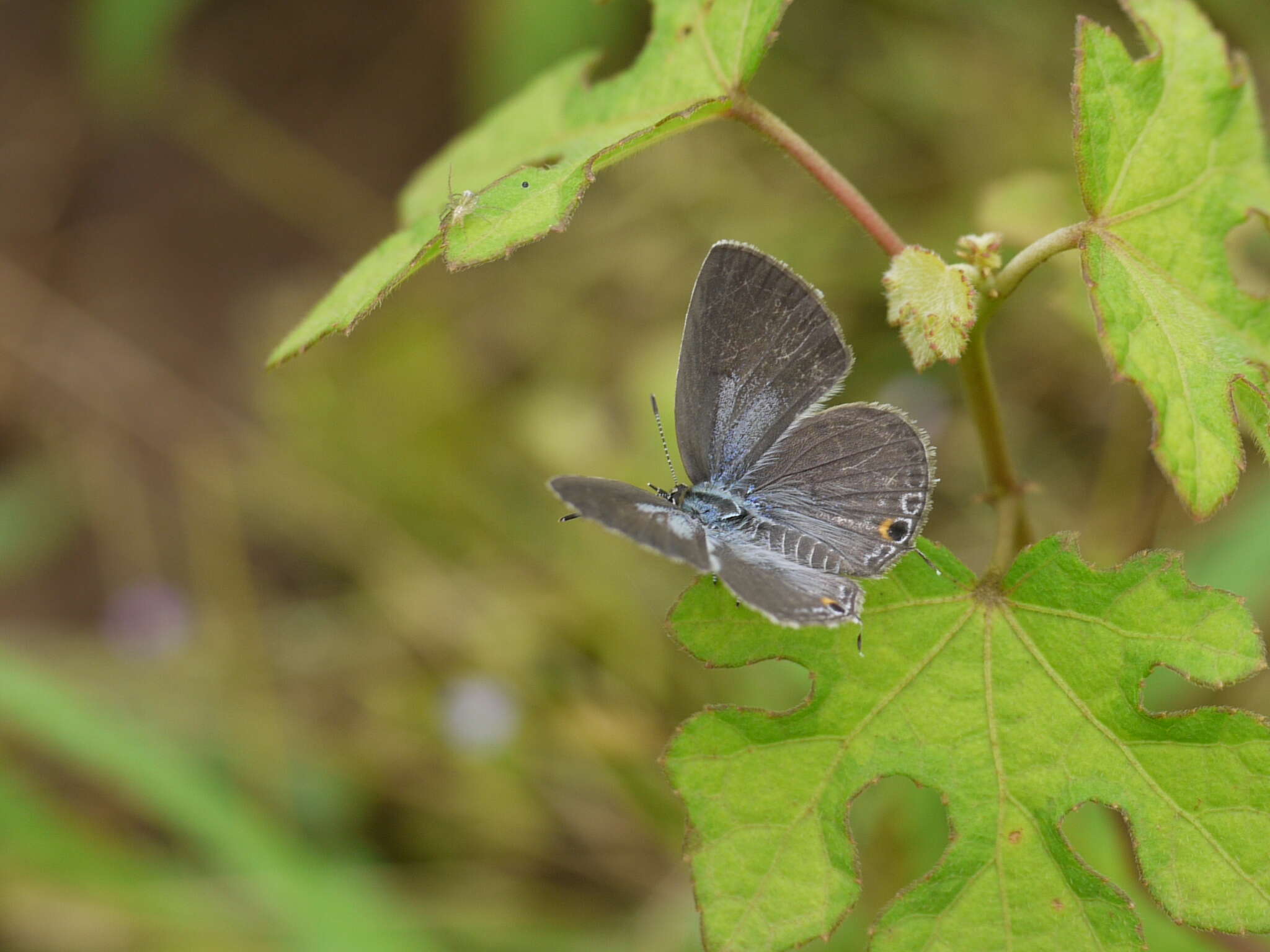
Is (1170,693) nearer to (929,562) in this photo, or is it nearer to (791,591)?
(929,562)

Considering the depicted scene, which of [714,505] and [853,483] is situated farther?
[714,505]

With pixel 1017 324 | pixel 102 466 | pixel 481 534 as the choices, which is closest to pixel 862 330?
pixel 1017 324

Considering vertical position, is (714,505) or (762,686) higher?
(762,686)

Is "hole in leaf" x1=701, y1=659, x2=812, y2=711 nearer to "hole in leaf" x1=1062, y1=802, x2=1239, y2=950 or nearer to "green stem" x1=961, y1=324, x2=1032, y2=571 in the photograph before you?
"hole in leaf" x1=1062, y1=802, x2=1239, y2=950

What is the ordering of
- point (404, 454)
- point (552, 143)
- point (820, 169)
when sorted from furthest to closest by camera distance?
point (404, 454), point (552, 143), point (820, 169)

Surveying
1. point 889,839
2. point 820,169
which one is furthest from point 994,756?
point 889,839

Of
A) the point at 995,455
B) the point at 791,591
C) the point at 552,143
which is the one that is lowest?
the point at 791,591

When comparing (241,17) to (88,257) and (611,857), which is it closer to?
(88,257)
